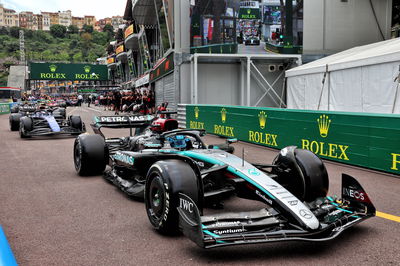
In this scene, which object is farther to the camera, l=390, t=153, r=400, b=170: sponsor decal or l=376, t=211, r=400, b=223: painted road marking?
l=390, t=153, r=400, b=170: sponsor decal

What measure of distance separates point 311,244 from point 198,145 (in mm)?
2248

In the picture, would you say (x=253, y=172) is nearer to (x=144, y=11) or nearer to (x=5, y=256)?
(x=5, y=256)

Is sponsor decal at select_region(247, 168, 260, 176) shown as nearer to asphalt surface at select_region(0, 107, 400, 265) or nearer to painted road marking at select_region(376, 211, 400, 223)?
asphalt surface at select_region(0, 107, 400, 265)

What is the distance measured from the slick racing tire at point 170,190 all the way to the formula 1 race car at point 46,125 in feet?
34.0

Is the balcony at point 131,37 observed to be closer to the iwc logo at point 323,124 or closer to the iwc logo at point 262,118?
the iwc logo at point 262,118

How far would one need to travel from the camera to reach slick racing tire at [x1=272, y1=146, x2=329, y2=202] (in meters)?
4.22

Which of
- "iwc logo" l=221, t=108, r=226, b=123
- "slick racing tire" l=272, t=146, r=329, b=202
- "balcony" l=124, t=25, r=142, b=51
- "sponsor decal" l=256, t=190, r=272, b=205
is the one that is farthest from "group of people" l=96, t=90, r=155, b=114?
"sponsor decal" l=256, t=190, r=272, b=205

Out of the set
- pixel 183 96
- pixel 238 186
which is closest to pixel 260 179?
pixel 238 186

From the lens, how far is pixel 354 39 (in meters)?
22.8

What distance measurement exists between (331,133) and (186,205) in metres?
5.62

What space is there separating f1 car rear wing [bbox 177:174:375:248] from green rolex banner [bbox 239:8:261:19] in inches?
737

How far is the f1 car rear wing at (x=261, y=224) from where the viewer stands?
3.15 m

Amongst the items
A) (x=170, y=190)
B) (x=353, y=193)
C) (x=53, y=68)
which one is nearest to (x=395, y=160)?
(x=353, y=193)

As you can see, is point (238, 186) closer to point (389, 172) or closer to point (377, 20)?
point (389, 172)
